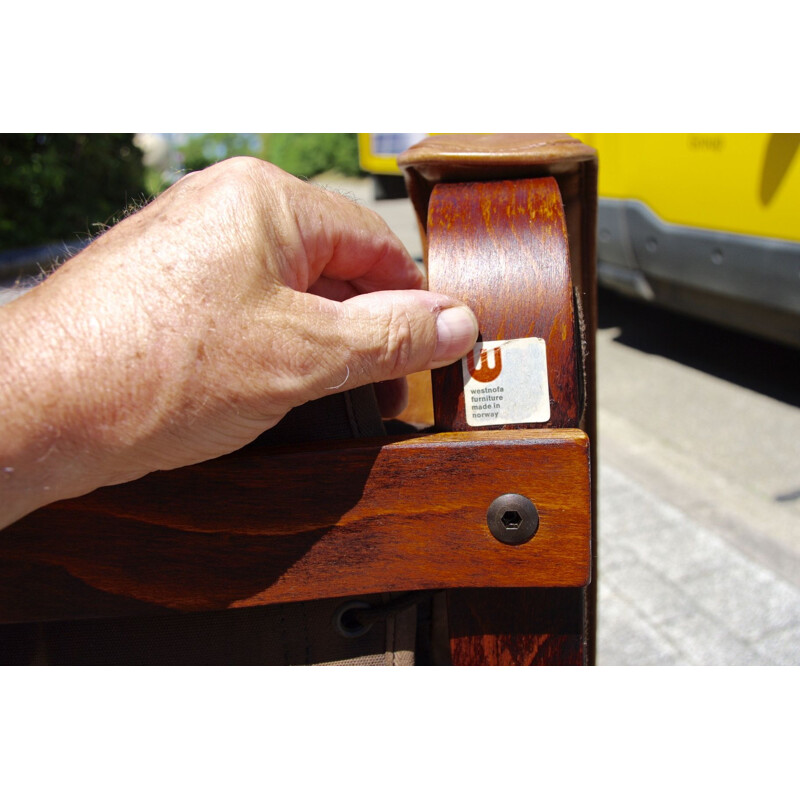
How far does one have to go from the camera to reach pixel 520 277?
89cm

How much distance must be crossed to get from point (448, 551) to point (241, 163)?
1.51 feet

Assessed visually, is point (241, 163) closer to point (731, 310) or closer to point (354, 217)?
point (354, 217)

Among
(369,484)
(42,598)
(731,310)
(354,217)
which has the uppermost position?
(354,217)

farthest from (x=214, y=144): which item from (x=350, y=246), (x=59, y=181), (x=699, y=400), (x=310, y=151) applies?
(x=350, y=246)

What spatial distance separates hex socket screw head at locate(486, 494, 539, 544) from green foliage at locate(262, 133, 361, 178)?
16.1 metres

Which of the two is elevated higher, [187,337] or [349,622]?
[187,337]

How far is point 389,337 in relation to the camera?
86 centimetres

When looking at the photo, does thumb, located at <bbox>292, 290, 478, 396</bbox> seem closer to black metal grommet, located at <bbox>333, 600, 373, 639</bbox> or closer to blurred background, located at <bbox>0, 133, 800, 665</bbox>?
black metal grommet, located at <bbox>333, 600, 373, 639</bbox>

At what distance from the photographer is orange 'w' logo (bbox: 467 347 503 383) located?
893mm

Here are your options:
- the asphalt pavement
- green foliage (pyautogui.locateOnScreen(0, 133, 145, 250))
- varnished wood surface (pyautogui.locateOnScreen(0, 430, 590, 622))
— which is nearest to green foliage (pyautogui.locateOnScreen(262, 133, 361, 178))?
green foliage (pyautogui.locateOnScreen(0, 133, 145, 250))

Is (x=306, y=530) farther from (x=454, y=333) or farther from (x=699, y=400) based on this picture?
(x=699, y=400)

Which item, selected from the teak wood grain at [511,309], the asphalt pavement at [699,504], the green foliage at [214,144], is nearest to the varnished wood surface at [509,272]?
the teak wood grain at [511,309]

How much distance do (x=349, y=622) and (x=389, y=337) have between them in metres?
0.38

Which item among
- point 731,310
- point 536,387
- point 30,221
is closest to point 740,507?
point 731,310
